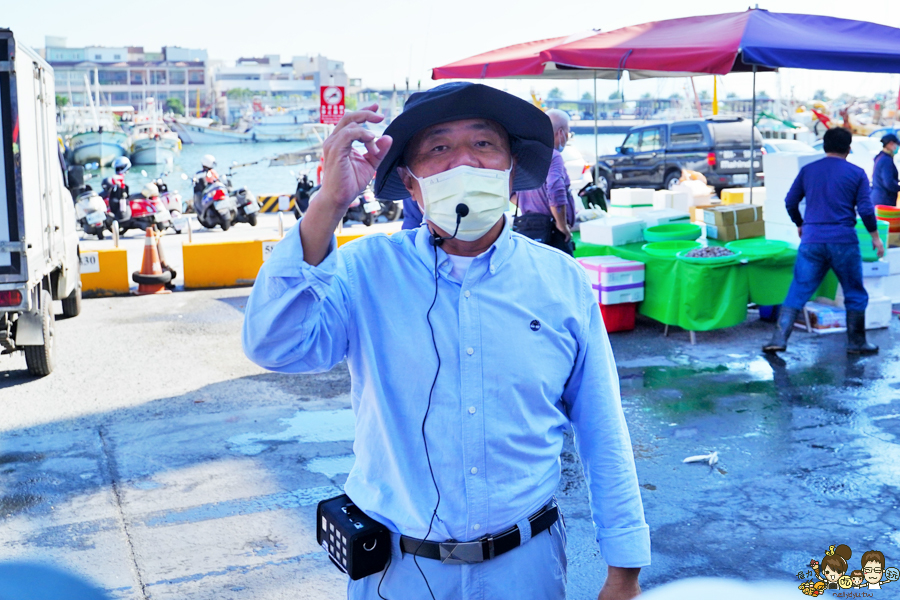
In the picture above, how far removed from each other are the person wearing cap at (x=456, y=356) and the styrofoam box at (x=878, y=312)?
746cm

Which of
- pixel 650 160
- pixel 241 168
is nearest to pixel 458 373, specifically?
pixel 650 160

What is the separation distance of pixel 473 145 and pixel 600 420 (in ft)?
2.47

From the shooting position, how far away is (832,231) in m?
A: 7.55

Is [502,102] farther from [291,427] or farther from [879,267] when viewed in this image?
[879,267]

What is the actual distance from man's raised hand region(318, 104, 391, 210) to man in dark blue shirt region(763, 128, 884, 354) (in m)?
6.51

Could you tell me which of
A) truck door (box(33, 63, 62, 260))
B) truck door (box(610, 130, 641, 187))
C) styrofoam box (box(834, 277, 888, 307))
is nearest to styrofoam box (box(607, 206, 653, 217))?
styrofoam box (box(834, 277, 888, 307))

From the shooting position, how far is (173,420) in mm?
6426

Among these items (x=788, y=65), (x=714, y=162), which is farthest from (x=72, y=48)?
(x=788, y=65)

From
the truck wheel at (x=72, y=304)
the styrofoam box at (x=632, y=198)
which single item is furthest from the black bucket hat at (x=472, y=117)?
the styrofoam box at (x=632, y=198)

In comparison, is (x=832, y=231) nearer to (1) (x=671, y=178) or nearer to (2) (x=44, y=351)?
(2) (x=44, y=351)

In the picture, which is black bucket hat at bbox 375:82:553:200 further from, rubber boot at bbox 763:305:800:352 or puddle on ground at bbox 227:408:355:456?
rubber boot at bbox 763:305:800:352

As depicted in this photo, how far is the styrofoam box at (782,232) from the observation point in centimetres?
905

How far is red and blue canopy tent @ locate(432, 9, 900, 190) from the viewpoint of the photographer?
7961mm

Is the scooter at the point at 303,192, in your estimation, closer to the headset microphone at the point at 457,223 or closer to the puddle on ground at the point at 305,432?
the puddle on ground at the point at 305,432
